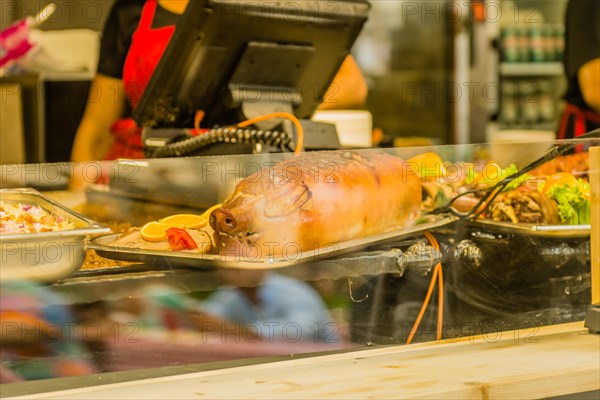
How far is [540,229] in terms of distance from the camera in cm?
122

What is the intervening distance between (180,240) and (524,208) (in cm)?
51

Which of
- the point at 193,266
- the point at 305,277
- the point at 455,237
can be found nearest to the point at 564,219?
the point at 455,237

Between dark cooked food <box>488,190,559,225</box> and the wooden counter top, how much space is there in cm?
17

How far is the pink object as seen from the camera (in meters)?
3.26

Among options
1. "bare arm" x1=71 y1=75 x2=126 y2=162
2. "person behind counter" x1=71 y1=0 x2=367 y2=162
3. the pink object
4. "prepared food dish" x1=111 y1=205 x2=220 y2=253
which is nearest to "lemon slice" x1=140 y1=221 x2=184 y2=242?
"prepared food dish" x1=111 y1=205 x2=220 y2=253

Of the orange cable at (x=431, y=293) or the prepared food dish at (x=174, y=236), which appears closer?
the prepared food dish at (x=174, y=236)

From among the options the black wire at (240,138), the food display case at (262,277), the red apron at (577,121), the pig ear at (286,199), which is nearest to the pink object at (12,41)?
the black wire at (240,138)

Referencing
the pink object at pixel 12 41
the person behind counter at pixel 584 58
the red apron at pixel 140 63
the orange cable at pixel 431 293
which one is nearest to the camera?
the orange cable at pixel 431 293

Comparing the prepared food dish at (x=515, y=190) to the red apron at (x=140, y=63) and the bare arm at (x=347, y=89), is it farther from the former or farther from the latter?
the bare arm at (x=347, y=89)

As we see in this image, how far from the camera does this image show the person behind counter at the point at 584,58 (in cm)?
263

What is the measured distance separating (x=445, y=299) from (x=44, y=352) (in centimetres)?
53

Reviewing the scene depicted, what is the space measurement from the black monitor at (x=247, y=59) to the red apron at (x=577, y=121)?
4.51 ft

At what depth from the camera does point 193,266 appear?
1.01 meters

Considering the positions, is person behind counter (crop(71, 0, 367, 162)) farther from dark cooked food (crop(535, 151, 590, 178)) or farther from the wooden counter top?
the wooden counter top
